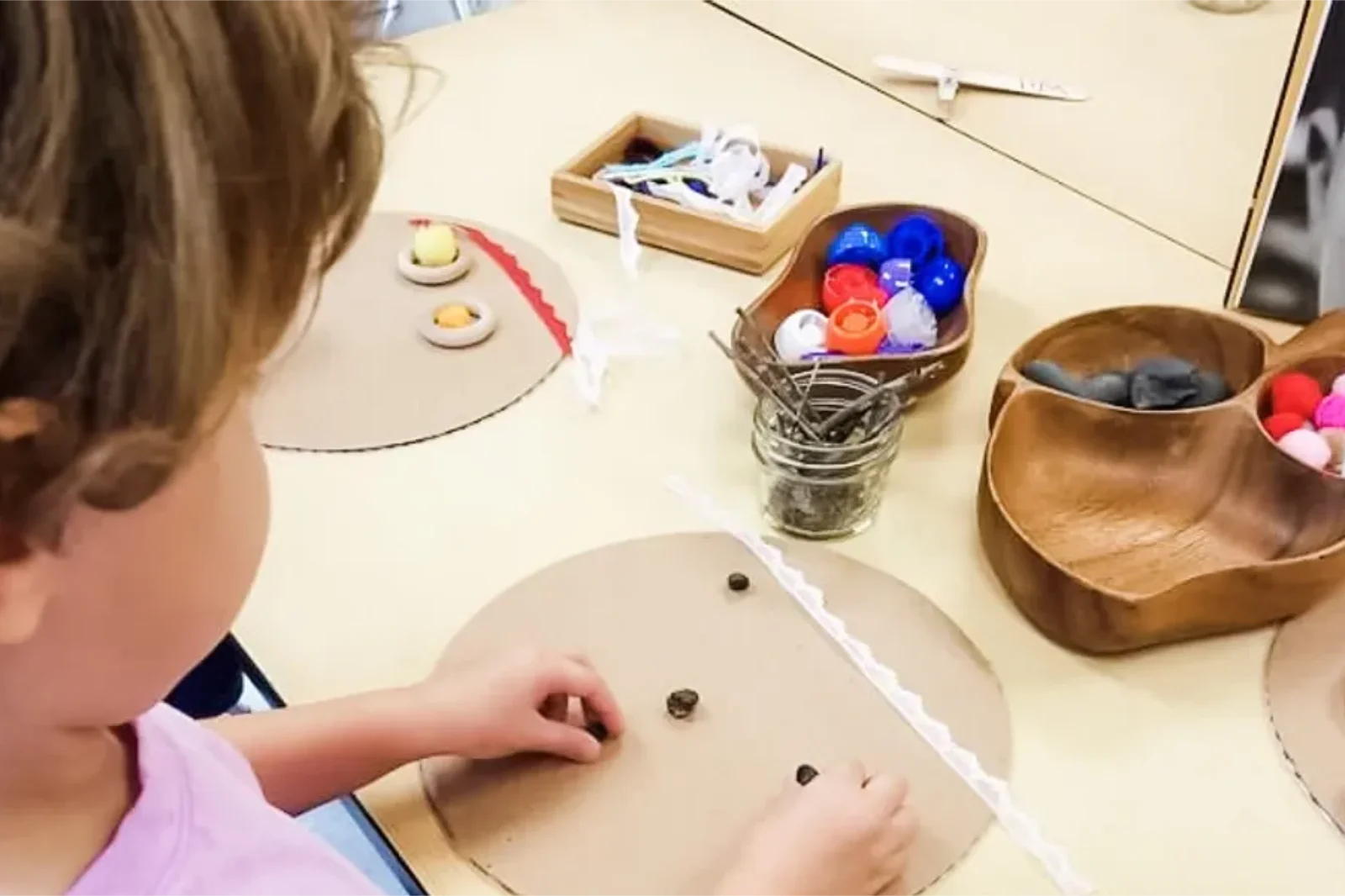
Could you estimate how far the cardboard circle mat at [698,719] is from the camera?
66 cm

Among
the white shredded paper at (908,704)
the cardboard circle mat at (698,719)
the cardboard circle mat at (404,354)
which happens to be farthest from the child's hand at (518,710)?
the cardboard circle mat at (404,354)

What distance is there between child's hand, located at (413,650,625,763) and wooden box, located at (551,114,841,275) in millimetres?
388

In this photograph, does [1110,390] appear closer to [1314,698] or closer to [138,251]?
[1314,698]

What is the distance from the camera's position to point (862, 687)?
734 millimetres

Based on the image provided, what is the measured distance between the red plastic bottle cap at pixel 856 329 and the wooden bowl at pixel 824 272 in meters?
0.02

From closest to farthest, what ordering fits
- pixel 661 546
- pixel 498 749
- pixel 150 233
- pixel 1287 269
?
pixel 150 233 < pixel 498 749 < pixel 661 546 < pixel 1287 269

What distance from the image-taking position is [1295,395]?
82 centimetres

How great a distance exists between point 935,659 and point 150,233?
18.7 inches

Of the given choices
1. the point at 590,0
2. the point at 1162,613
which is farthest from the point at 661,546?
the point at 590,0

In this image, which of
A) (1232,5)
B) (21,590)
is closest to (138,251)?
(21,590)

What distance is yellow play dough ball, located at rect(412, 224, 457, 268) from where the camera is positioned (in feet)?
3.35

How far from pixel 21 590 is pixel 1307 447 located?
62cm

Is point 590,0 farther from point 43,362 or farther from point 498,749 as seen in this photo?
point 43,362

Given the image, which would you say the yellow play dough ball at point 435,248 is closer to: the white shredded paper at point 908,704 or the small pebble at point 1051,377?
the white shredded paper at point 908,704
